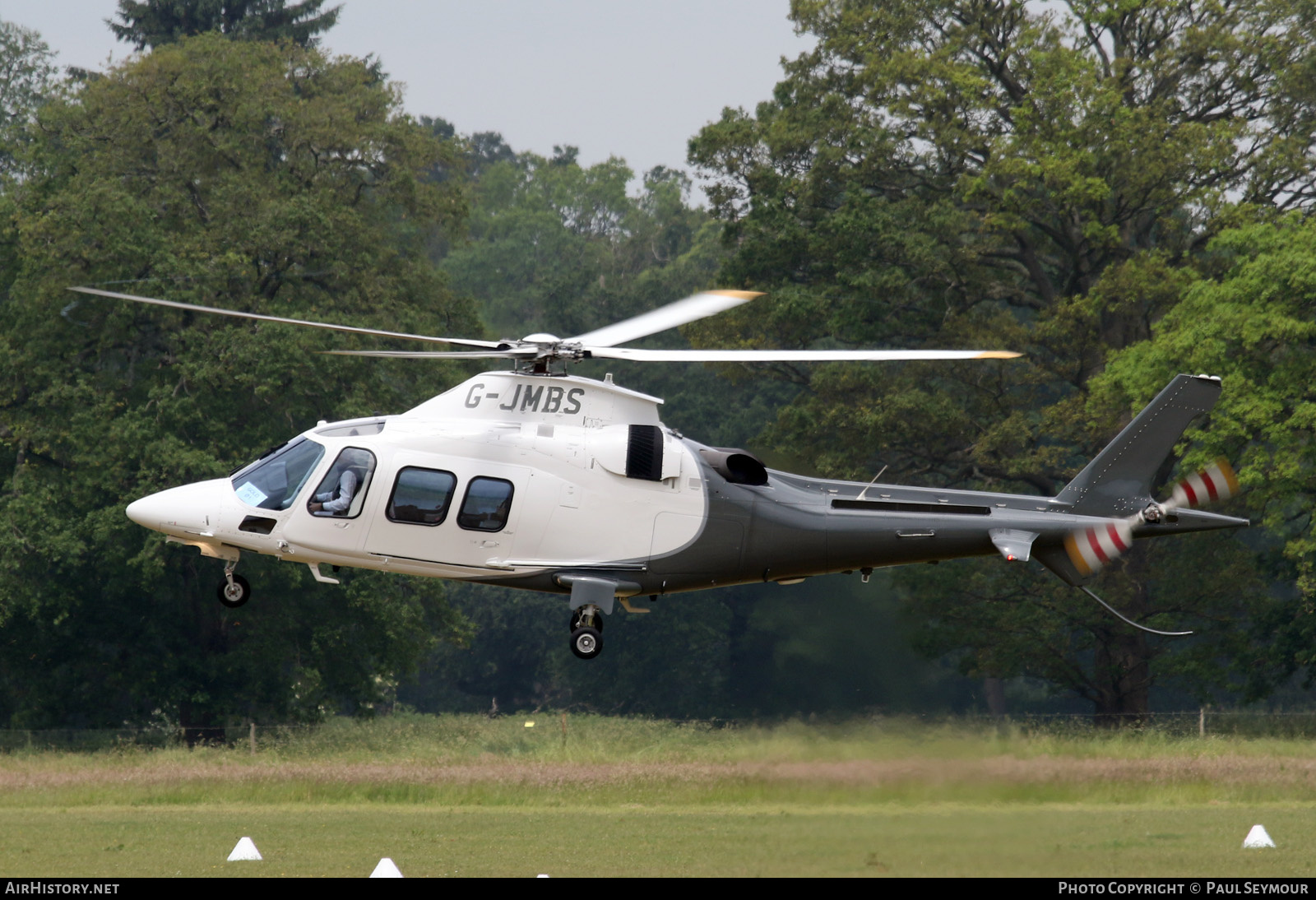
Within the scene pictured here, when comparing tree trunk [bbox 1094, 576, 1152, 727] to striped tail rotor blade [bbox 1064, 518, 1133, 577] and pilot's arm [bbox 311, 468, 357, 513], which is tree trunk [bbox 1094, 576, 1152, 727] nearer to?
striped tail rotor blade [bbox 1064, 518, 1133, 577]

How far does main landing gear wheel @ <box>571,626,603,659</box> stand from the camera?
1711 cm

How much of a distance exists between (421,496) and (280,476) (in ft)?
5.57

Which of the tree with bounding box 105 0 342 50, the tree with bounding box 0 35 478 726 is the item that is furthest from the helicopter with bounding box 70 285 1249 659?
the tree with bounding box 105 0 342 50

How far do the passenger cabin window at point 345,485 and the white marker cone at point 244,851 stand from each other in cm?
388

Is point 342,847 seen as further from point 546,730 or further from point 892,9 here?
point 892,9

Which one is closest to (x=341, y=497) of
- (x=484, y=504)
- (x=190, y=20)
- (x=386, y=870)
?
(x=484, y=504)

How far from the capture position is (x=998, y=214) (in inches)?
1604

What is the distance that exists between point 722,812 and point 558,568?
6.66 metres

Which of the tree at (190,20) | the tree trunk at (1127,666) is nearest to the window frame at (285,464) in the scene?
the tree trunk at (1127,666)

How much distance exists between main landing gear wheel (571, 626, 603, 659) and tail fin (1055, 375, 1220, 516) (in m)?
5.34

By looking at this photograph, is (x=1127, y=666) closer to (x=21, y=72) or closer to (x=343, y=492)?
(x=343, y=492)

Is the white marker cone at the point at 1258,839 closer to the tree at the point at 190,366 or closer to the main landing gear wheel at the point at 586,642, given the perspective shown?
the main landing gear wheel at the point at 586,642

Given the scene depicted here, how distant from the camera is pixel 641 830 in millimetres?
21078
